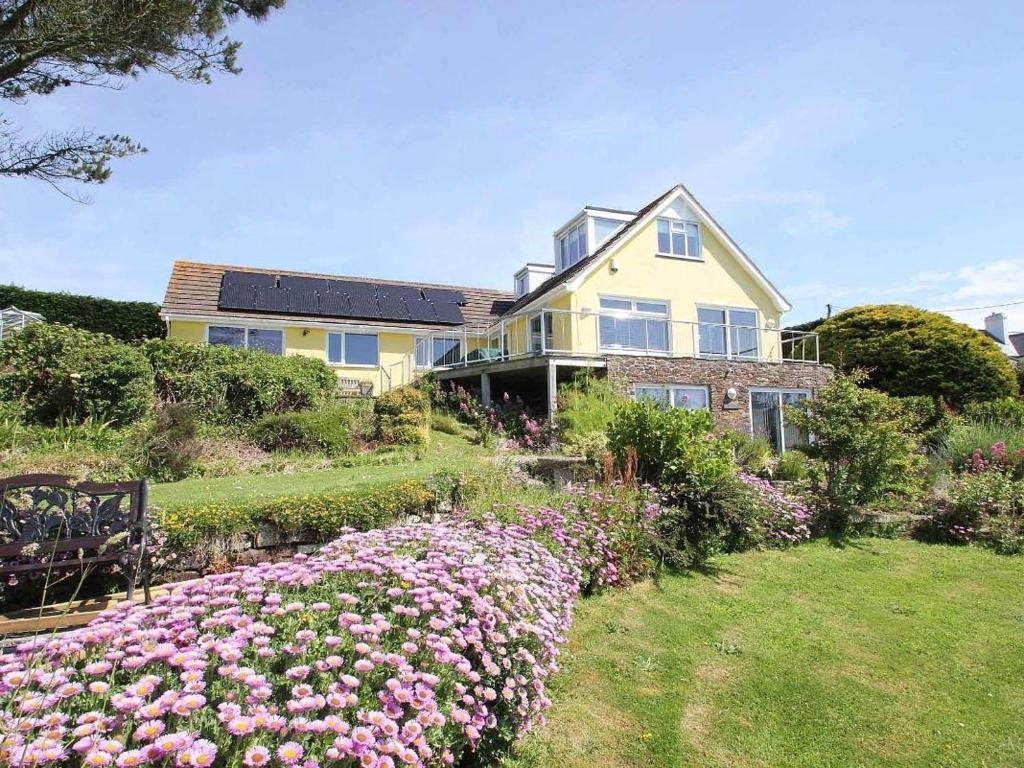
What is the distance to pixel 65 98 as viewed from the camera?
10.5 m

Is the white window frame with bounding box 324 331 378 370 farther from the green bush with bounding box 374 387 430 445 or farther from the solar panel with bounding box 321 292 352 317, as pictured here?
the green bush with bounding box 374 387 430 445

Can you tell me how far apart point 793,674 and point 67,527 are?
18.2 feet

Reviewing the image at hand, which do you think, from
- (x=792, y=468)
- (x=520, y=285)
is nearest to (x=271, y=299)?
(x=520, y=285)

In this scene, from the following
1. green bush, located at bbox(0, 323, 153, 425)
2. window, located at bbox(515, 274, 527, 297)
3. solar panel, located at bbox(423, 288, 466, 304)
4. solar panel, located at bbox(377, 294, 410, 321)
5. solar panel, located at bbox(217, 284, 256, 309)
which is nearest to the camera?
green bush, located at bbox(0, 323, 153, 425)

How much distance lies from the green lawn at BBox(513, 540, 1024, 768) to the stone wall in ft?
27.1

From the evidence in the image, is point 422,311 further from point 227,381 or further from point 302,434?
point 302,434

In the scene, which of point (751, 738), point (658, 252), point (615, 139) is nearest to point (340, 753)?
point (751, 738)

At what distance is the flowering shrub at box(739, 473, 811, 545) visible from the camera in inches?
317

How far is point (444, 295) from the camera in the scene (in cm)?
2492

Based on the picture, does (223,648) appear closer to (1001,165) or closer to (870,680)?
(870,680)

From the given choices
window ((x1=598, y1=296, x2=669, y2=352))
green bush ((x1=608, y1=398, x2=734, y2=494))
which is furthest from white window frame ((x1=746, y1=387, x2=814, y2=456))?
green bush ((x1=608, y1=398, x2=734, y2=494))

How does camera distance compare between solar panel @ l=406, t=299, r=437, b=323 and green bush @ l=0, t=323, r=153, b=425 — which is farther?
solar panel @ l=406, t=299, r=437, b=323

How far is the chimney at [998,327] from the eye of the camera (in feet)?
107

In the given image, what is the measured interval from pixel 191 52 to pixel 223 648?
11.8 meters
